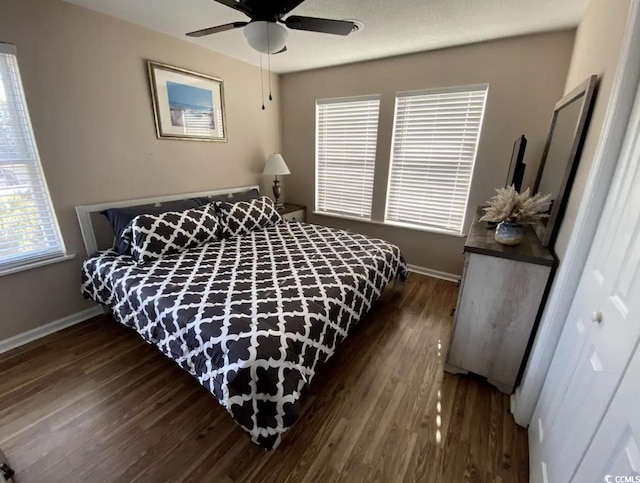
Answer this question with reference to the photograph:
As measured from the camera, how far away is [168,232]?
220 centimetres

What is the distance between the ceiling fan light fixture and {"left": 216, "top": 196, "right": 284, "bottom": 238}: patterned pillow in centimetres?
149

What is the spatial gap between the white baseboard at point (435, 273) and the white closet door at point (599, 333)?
196 cm

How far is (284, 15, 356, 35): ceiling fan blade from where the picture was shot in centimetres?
154

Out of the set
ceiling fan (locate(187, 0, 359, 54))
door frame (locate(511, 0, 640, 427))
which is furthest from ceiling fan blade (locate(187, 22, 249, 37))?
door frame (locate(511, 0, 640, 427))

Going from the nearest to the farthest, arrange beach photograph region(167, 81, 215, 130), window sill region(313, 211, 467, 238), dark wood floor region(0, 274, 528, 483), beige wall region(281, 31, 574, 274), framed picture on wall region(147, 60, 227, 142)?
dark wood floor region(0, 274, 528, 483) < beige wall region(281, 31, 574, 274) < framed picture on wall region(147, 60, 227, 142) < beach photograph region(167, 81, 215, 130) < window sill region(313, 211, 467, 238)

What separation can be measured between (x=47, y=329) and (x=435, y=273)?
3.68 m

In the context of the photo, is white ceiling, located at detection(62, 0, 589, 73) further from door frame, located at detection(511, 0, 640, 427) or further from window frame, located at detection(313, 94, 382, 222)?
door frame, located at detection(511, 0, 640, 427)

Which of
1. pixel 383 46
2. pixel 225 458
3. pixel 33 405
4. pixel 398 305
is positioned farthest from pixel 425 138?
pixel 33 405

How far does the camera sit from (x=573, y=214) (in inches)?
51.5

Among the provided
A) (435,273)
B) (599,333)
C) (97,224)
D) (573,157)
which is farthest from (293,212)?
(599,333)

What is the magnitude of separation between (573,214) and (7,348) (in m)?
3.62

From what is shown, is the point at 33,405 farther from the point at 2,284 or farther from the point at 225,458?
the point at 225,458

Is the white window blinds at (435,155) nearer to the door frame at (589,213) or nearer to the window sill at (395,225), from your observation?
the window sill at (395,225)

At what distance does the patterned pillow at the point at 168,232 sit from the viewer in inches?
81.9
